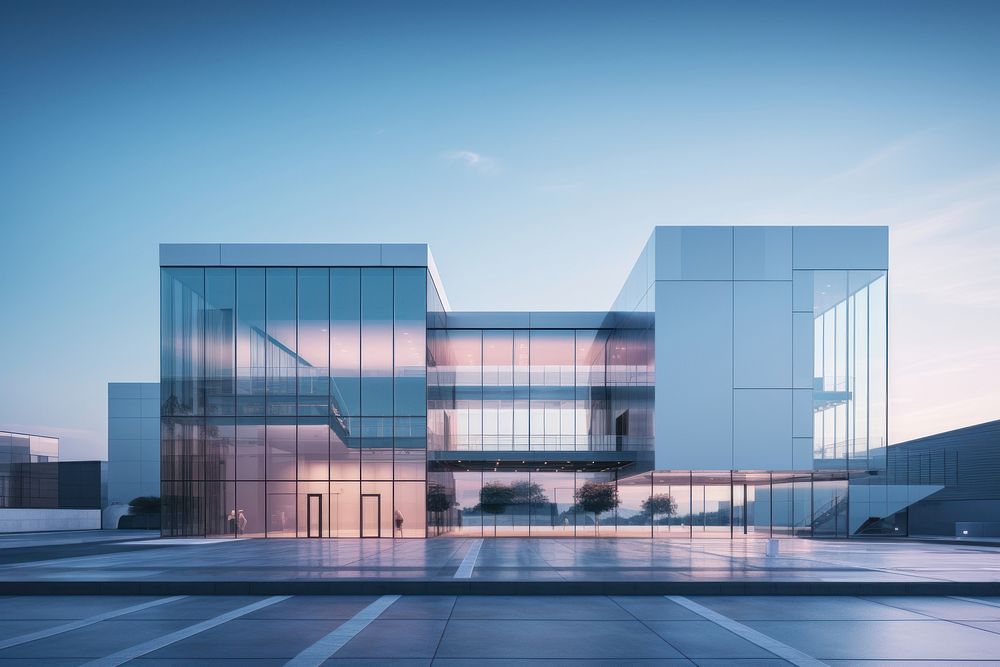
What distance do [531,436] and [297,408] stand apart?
41.8 ft

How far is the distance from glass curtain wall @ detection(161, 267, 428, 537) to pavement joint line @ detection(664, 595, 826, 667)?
2184cm

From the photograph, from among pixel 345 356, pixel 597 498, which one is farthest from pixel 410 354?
pixel 597 498

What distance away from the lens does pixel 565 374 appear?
40.7 m

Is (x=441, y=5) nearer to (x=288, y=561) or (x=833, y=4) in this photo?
(x=833, y=4)

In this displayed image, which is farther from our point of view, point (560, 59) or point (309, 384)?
point (560, 59)

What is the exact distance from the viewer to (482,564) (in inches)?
759

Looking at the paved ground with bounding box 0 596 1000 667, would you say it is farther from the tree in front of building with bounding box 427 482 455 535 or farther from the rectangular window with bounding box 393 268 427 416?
the tree in front of building with bounding box 427 482 455 535

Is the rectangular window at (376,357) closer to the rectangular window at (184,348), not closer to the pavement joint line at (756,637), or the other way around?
the rectangular window at (184,348)

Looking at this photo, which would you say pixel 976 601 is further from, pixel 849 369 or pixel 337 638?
pixel 849 369

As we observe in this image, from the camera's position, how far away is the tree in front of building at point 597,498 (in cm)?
4050

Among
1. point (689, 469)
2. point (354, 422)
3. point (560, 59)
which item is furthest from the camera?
point (560, 59)

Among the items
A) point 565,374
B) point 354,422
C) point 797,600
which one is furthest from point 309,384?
point 797,600

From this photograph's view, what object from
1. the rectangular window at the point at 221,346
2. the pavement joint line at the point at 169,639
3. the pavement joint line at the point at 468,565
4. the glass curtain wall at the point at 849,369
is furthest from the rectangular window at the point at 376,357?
the pavement joint line at the point at 169,639

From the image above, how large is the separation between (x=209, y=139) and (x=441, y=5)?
99191 millimetres
